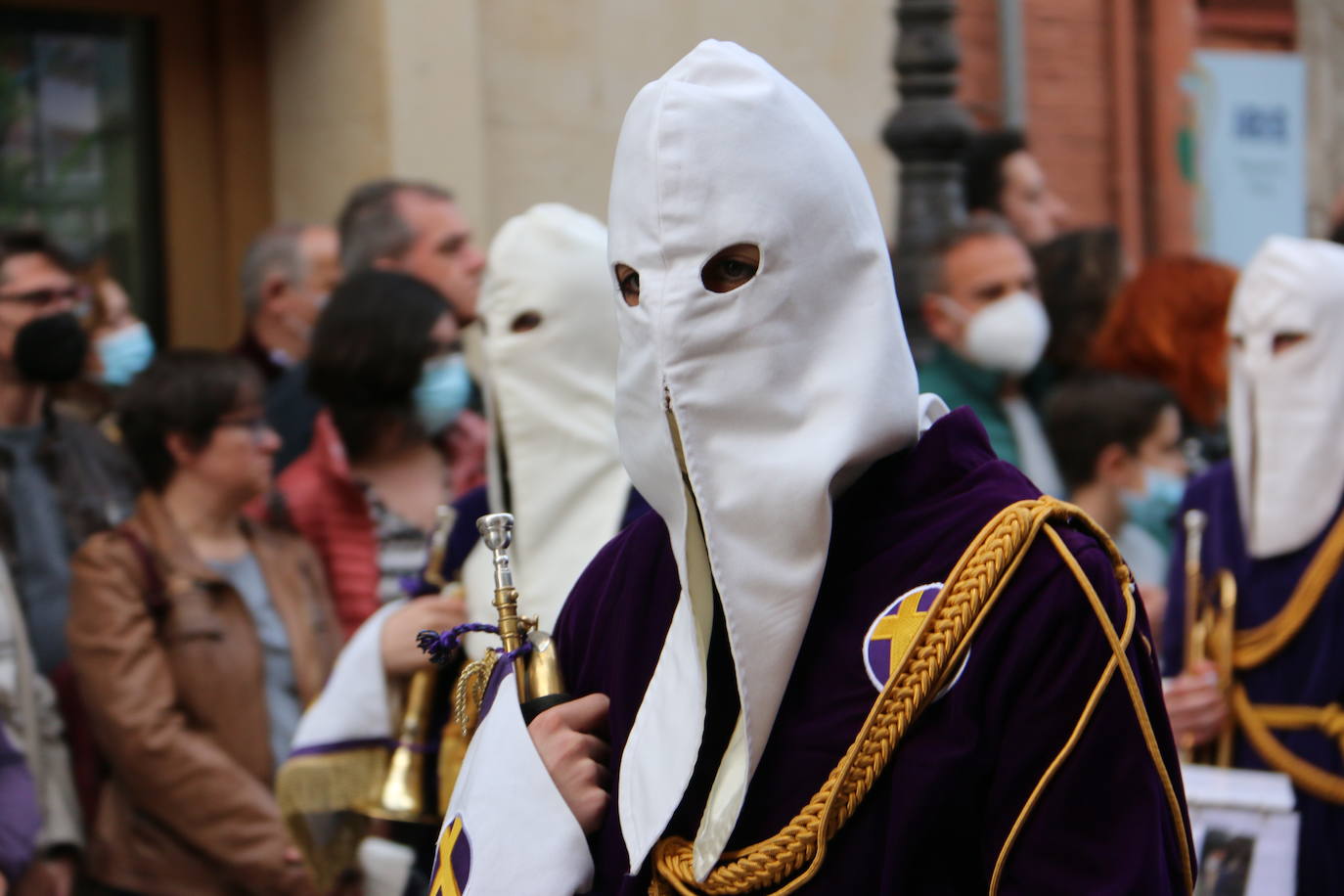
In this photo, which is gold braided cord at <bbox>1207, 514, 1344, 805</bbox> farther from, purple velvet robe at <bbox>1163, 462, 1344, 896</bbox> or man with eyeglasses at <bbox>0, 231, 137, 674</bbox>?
man with eyeglasses at <bbox>0, 231, 137, 674</bbox>

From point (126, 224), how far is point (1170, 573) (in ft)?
14.9

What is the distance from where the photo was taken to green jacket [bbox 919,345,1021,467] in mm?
6167

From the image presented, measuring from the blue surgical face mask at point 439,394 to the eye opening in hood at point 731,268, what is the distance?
271cm

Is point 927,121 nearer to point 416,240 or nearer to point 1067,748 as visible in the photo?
point 416,240

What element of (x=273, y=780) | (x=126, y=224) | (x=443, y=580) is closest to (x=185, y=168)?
(x=126, y=224)

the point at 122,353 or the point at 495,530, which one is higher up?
the point at 122,353

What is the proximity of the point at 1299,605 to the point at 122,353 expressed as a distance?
344 centimetres

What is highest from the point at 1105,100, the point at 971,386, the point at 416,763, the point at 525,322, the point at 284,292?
the point at 1105,100

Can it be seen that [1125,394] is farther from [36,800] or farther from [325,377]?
[36,800]

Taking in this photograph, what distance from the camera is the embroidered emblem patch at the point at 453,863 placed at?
2.52 metres

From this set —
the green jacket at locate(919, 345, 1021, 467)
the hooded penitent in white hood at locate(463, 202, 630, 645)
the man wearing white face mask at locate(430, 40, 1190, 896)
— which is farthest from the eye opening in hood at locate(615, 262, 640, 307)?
the green jacket at locate(919, 345, 1021, 467)

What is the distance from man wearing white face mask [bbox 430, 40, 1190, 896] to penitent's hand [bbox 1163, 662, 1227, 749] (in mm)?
2229

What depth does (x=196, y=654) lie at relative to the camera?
4719mm

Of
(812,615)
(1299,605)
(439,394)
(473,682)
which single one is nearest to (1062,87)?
(439,394)
